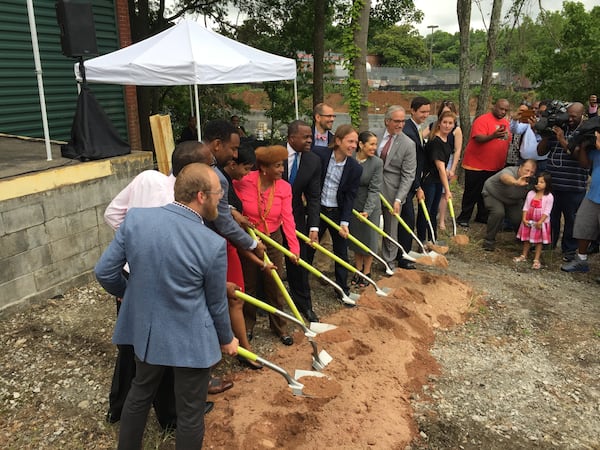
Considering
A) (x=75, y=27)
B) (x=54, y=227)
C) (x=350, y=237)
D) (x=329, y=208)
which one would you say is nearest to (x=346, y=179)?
(x=329, y=208)

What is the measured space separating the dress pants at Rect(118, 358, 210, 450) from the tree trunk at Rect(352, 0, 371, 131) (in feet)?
22.1

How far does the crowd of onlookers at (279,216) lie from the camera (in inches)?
91.9

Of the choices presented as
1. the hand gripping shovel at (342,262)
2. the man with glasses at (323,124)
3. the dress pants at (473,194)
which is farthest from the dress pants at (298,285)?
the dress pants at (473,194)

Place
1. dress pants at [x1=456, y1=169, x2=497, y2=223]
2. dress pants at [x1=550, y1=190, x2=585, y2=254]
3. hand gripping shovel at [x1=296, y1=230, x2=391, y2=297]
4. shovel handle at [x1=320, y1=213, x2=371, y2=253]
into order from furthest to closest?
dress pants at [x1=456, y1=169, x2=497, y2=223] < dress pants at [x1=550, y1=190, x2=585, y2=254] < shovel handle at [x1=320, y1=213, x2=371, y2=253] < hand gripping shovel at [x1=296, y1=230, x2=391, y2=297]

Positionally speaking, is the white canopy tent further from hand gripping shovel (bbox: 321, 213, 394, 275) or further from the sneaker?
the sneaker

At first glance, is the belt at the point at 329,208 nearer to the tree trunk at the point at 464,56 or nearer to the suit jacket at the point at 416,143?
the suit jacket at the point at 416,143

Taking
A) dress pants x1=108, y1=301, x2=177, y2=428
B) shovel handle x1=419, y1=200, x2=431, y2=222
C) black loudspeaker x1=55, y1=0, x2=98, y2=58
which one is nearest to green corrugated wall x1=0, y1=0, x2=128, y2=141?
black loudspeaker x1=55, y1=0, x2=98, y2=58

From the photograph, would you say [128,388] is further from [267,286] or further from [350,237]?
[350,237]

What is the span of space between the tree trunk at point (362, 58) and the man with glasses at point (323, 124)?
3.13 metres

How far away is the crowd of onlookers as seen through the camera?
2.33 metres

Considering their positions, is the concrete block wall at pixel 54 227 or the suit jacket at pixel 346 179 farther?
the suit jacket at pixel 346 179

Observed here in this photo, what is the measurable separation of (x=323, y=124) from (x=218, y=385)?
296 cm

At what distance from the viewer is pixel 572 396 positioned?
12.1 feet

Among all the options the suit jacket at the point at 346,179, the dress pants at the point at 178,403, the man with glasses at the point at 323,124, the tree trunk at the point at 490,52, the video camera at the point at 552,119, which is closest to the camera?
the dress pants at the point at 178,403
